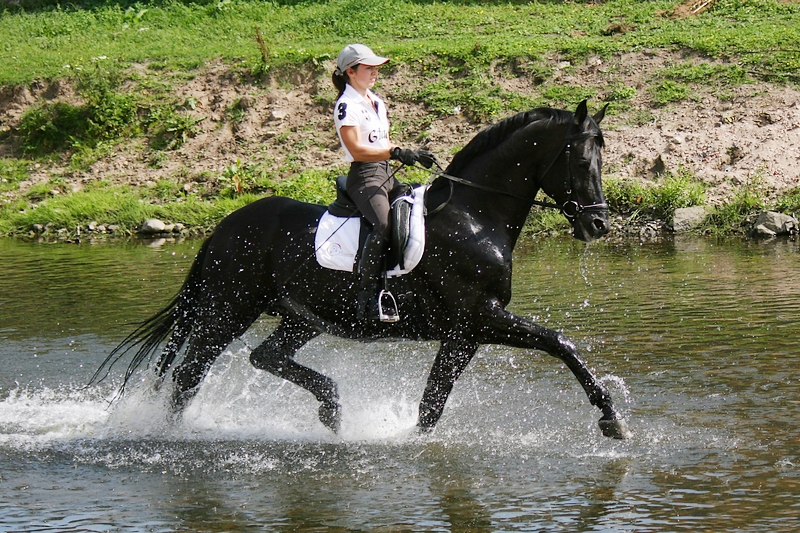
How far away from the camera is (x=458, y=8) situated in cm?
2747

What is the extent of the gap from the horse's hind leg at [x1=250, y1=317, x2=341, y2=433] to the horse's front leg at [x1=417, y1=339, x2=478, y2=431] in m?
0.76

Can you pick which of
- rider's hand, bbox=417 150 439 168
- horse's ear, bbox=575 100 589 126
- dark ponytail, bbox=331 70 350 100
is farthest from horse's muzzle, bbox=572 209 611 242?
dark ponytail, bbox=331 70 350 100

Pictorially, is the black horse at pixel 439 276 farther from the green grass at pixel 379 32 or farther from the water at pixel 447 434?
the green grass at pixel 379 32

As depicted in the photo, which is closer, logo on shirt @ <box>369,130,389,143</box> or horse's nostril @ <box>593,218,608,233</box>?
horse's nostril @ <box>593,218,608,233</box>

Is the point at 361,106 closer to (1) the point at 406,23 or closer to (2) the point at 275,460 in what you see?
(2) the point at 275,460

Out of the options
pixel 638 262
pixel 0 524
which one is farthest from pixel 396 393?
pixel 638 262

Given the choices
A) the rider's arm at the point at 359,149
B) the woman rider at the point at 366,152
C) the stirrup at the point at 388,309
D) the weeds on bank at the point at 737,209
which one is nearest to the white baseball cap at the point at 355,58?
the woman rider at the point at 366,152

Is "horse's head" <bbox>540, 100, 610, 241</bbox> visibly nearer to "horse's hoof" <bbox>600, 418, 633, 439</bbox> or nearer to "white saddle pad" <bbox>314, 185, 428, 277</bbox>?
"white saddle pad" <bbox>314, 185, 428, 277</bbox>

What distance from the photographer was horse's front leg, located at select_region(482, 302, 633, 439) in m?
7.36

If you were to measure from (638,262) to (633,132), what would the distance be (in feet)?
18.1

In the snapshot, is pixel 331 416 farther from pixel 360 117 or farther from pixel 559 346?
pixel 360 117

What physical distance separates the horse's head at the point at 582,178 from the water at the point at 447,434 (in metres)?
1.52

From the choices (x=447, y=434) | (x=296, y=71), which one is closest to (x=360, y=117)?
(x=447, y=434)

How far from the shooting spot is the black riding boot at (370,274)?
7656 mm
